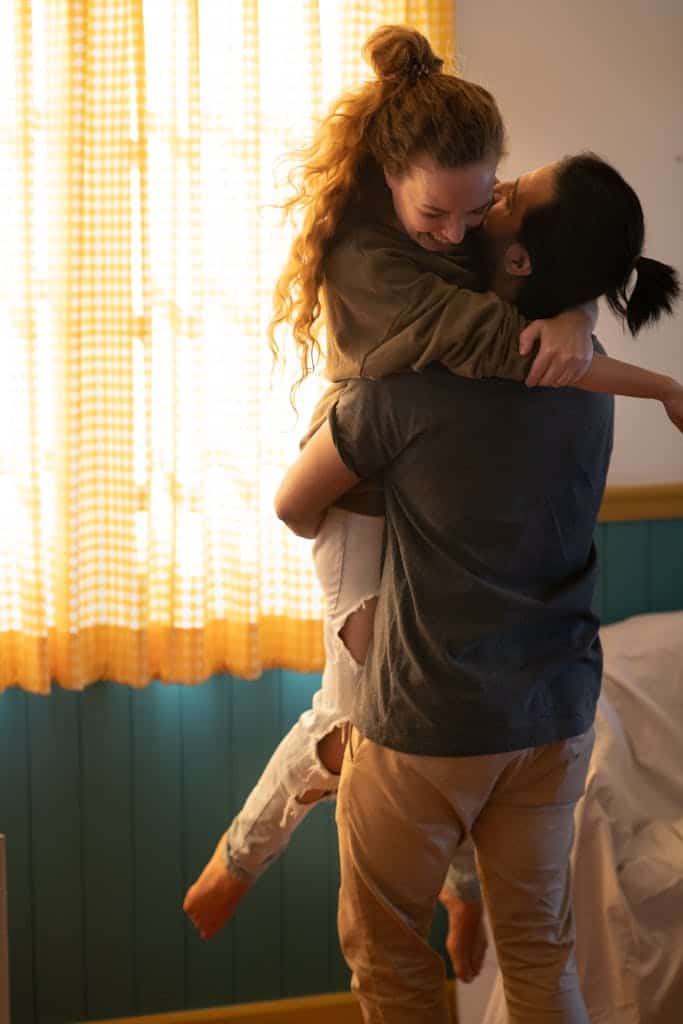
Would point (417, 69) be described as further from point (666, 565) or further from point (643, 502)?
point (666, 565)

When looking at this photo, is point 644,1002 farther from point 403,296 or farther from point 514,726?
point 403,296

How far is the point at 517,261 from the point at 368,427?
246 millimetres

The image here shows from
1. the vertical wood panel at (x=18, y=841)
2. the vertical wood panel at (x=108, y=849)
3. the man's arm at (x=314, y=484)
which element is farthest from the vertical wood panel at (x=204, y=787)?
the man's arm at (x=314, y=484)

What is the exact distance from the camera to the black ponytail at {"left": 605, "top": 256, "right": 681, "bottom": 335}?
4.82 feet

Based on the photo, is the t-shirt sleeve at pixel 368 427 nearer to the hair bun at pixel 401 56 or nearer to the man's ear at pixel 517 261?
the man's ear at pixel 517 261

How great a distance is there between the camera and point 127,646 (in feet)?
7.65

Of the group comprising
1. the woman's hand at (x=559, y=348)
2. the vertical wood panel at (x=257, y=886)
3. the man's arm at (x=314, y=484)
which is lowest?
the vertical wood panel at (x=257, y=886)

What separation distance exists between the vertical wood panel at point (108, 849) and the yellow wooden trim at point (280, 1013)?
84mm

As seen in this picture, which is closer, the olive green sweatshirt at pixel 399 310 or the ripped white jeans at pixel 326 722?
the olive green sweatshirt at pixel 399 310

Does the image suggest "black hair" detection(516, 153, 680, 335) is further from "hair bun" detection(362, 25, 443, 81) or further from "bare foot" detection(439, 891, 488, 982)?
"bare foot" detection(439, 891, 488, 982)

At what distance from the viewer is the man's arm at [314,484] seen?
1534 mm

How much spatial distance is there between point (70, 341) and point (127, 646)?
21.6 inches

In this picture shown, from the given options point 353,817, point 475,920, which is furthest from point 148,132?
point 475,920

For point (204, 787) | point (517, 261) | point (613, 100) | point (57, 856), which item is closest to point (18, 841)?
point (57, 856)
